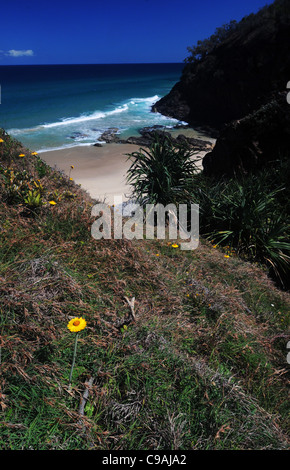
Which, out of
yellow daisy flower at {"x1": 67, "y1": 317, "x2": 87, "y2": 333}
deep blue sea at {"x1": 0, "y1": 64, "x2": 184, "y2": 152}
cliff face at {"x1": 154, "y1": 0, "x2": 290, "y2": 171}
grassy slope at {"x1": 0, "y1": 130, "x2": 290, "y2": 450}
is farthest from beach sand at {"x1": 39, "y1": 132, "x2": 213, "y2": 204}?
cliff face at {"x1": 154, "y1": 0, "x2": 290, "y2": 171}

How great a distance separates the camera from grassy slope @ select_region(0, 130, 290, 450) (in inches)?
71.1

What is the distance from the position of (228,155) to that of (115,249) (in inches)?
216

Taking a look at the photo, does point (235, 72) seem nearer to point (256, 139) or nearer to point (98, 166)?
point (98, 166)

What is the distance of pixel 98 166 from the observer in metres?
14.9

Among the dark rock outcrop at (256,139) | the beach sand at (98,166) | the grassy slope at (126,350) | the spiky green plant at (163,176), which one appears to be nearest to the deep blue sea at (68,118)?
the beach sand at (98,166)

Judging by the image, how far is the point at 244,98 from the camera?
2581 centimetres

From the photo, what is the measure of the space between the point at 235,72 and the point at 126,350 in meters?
31.4

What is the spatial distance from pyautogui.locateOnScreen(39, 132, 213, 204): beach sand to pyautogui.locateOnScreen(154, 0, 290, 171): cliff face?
888cm

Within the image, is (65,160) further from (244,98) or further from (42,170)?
(244,98)

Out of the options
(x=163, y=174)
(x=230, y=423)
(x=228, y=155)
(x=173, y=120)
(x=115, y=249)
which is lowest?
(x=230, y=423)

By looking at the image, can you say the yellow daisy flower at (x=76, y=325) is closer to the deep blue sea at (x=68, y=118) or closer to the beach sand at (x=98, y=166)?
the beach sand at (x=98, y=166)

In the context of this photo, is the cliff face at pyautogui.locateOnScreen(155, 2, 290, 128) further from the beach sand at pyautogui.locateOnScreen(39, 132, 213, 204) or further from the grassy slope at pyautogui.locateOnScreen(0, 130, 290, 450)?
the grassy slope at pyautogui.locateOnScreen(0, 130, 290, 450)

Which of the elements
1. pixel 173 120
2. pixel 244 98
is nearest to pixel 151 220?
pixel 244 98

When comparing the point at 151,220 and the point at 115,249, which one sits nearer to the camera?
the point at 115,249
